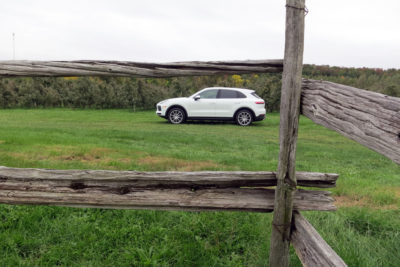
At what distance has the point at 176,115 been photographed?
1280 cm

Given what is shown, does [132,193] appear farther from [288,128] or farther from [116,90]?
[116,90]

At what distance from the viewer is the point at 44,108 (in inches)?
781

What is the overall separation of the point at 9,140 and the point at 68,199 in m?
5.18

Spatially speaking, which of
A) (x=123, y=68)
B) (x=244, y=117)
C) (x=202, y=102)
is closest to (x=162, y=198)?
(x=123, y=68)

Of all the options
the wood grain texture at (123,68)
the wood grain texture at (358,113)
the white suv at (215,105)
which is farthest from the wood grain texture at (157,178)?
the white suv at (215,105)

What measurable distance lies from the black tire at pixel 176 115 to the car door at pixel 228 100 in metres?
1.37

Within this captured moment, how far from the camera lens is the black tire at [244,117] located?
41.9 feet

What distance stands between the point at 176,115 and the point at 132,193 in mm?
10880

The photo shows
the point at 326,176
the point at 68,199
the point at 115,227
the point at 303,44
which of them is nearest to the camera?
the point at 303,44

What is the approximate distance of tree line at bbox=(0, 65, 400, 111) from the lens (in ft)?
60.6

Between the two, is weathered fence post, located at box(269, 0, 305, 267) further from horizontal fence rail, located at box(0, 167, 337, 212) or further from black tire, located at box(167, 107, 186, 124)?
black tire, located at box(167, 107, 186, 124)

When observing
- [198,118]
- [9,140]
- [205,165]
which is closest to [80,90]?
[198,118]

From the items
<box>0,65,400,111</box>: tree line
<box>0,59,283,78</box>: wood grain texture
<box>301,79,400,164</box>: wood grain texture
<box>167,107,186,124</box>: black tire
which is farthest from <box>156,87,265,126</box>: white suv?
<box>301,79,400,164</box>: wood grain texture

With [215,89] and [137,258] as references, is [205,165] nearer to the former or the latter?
[137,258]
